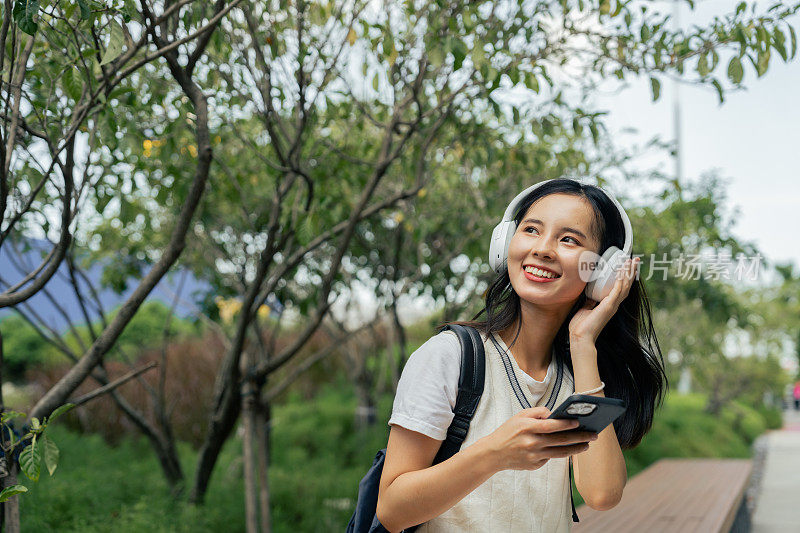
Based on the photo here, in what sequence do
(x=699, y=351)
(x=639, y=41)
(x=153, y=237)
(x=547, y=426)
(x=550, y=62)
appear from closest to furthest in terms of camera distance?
(x=547, y=426) → (x=639, y=41) → (x=550, y=62) → (x=153, y=237) → (x=699, y=351)

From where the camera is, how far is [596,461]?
1.77 metres

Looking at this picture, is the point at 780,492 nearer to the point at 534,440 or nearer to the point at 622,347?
the point at 622,347

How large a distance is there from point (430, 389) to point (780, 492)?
939 cm

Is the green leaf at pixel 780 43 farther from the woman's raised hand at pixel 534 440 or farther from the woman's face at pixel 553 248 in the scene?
the woman's raised hand at pixel 534 440

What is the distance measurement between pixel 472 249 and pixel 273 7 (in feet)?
6.17

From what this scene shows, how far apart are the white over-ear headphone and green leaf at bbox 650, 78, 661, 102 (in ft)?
5.33

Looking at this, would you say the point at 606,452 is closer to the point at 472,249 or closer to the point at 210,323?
the point at 472,249

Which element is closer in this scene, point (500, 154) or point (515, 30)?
point (515, 30)

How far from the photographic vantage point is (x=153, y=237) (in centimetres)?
597

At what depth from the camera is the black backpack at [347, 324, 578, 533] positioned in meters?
1.69

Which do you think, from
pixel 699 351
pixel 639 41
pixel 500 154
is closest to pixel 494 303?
pixel 639 41

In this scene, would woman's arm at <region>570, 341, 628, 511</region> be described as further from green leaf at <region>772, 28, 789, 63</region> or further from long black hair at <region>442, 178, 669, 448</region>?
green leaf at <region>772, 28, 789, 63</region>

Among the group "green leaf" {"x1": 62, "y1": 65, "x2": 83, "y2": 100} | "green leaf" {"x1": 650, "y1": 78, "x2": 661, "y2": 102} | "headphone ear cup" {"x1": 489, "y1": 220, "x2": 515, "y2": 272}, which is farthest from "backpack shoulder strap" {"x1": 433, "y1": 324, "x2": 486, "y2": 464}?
"green leaf" {"x1": 650, "y1": 78, "x2": 661, "y2": 102}

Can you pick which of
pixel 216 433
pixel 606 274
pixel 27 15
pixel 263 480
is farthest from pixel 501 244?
pixel 263 480
